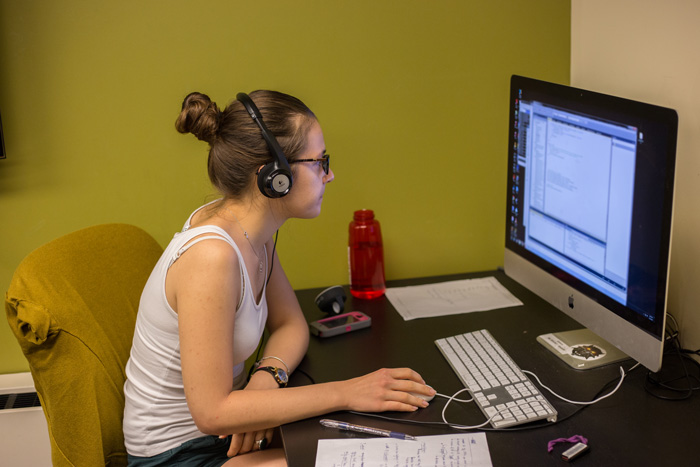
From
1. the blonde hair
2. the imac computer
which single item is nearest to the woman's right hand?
the imac computer

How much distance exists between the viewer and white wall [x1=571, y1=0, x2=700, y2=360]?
136 centimetres

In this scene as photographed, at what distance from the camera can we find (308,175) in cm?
134

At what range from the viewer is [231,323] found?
1205mm

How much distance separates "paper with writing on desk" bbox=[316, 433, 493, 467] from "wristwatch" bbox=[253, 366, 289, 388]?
229mm

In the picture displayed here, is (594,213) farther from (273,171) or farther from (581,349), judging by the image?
(273,171)

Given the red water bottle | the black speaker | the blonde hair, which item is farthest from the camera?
the red water bottle

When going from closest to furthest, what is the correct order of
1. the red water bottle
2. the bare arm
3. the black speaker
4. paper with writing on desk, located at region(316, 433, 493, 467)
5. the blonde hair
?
1. paper with writing on desk, located at region(316, 433, 493, 467)
2. the bare arm
3. the blonde hair
4. the black speaker
5. the red water bottle

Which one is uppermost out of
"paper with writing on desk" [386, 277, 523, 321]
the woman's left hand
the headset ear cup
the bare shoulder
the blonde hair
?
the blonde hair

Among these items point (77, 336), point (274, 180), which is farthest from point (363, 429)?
point (77, 336)

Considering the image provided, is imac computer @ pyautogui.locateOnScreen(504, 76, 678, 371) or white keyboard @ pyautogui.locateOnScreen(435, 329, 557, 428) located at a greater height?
imac computer @ pyautogui.locateOnScreen(504, 76, 678, 371)

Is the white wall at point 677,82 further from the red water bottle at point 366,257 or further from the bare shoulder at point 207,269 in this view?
the bare shoulder at point 207,269

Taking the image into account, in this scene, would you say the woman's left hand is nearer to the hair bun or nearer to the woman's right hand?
the woman's right hand

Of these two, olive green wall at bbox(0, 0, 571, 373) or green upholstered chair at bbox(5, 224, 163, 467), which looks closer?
green upholstered chair at bbox(5, 224, 163, 467)

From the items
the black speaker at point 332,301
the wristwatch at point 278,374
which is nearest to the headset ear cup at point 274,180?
the wristwatch at point 278,374
